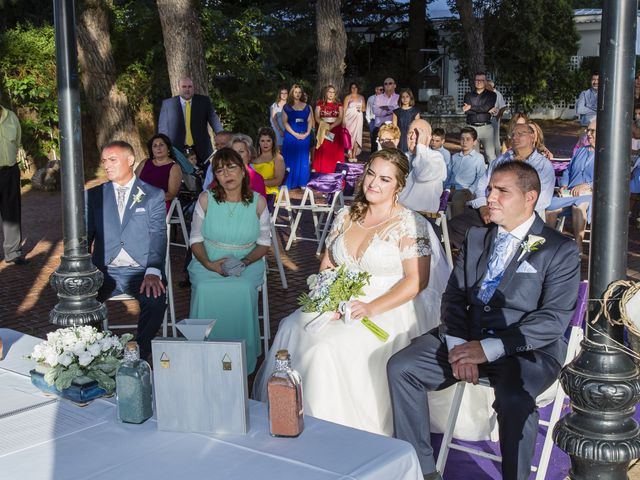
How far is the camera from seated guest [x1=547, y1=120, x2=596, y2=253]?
7664 millimetres

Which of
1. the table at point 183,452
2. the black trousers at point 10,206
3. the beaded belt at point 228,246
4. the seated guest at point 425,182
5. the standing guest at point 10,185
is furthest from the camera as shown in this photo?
the black trousers at point 10,206

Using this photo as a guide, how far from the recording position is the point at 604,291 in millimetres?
2807

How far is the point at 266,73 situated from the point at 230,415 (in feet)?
53.3

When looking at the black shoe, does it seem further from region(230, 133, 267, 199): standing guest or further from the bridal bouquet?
the bridal bouquet

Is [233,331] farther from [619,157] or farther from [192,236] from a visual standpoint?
[619,157]

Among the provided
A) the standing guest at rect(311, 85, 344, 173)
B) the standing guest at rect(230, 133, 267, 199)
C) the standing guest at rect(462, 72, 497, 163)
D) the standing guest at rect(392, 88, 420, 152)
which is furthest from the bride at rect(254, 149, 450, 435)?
the standing guest at rect(392, 88, 420, 152)

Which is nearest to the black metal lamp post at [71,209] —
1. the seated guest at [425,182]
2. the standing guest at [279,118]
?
the seated guest at [425,182]

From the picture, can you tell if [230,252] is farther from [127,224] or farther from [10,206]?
[10,206]

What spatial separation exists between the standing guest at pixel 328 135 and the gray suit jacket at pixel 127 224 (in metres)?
8.29

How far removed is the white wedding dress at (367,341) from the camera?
4.23 m

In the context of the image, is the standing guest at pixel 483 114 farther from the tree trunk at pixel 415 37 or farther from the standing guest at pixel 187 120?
the tree trunk at pixel 415 37

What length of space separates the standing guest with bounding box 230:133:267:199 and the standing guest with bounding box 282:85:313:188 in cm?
540

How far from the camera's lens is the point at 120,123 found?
1608 centimetres

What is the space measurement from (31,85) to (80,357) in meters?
13.6
